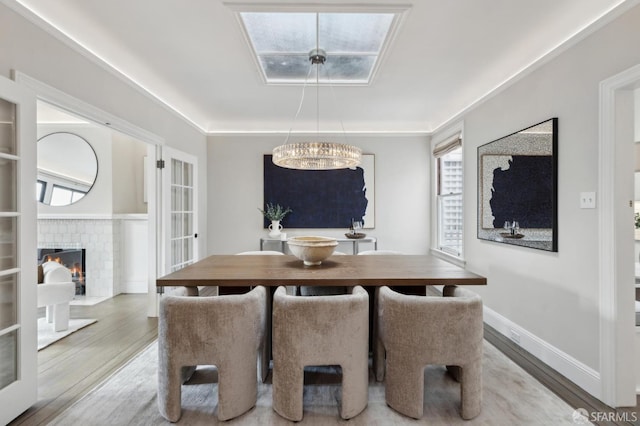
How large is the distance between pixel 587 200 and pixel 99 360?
12.2 ft

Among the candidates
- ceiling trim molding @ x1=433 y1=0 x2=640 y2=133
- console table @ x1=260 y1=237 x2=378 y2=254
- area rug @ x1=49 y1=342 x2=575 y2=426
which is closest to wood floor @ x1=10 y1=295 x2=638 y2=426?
area rug @ x1=49 y1=342 x2=575 y2=426

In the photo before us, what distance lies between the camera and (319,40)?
237cm

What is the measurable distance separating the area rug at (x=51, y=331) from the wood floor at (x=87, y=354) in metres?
0.06

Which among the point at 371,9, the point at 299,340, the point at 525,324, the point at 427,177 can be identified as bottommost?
the point at 525,324

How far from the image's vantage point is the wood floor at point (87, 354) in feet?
6.28

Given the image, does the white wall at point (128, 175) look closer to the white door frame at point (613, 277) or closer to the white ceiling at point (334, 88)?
the white ceiling at point (334, 88)

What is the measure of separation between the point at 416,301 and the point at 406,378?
1.44ft

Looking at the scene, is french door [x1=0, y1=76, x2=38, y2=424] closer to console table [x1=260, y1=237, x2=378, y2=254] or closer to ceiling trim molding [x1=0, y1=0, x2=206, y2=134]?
ceiling trim molding [x1=0, y1=0, x2=206, y2=134]

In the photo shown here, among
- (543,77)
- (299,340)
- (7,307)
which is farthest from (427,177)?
(7,307)

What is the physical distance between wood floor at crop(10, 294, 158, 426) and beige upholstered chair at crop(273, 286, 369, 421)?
4.54 feet

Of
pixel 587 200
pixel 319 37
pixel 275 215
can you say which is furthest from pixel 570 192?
pixel 275 215

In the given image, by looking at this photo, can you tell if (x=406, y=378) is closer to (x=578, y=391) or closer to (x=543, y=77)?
(x=578, y=391)

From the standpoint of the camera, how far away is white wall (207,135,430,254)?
4.67 metres

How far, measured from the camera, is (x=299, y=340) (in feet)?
5.49
